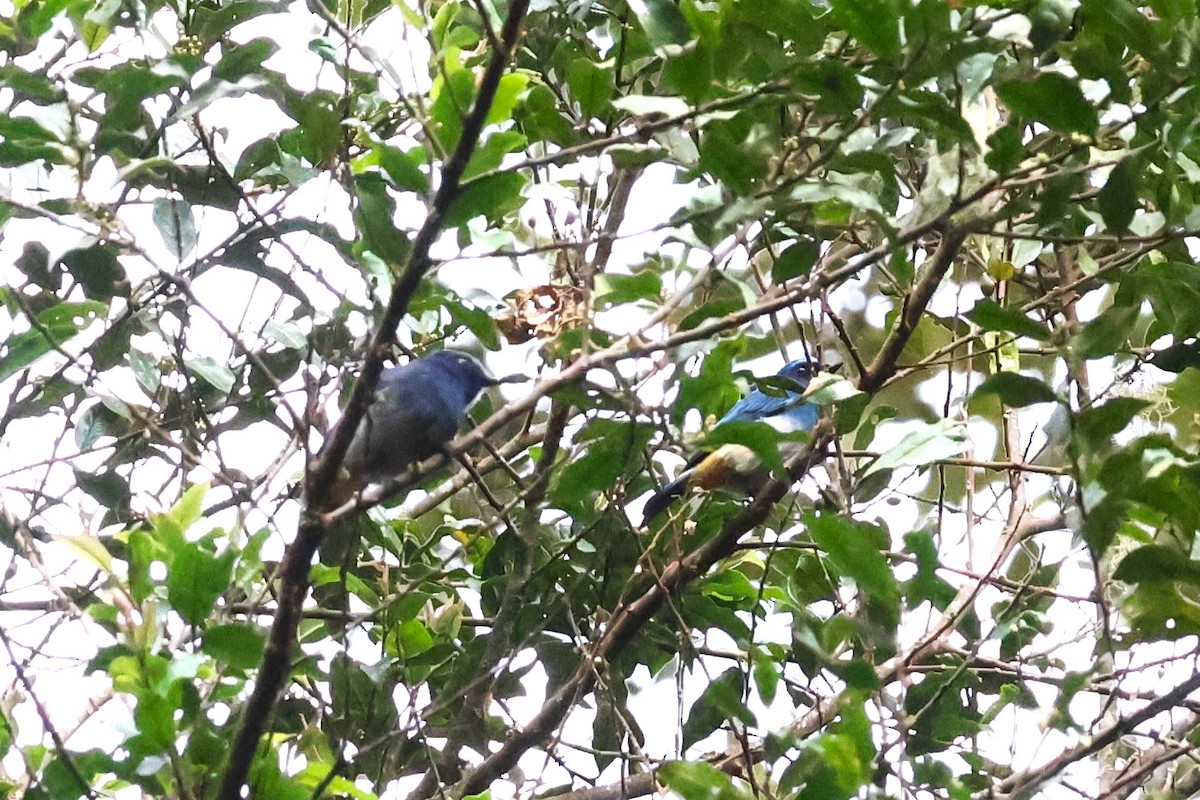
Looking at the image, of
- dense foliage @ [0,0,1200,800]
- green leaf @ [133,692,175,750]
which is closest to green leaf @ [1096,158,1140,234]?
dense foliage @ [0,0,1200,800]

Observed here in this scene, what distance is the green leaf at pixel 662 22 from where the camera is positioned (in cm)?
179

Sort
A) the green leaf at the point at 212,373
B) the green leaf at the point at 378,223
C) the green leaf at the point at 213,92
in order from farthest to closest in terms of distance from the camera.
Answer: the green leaf at the point at 212,373, the green leaf at the point at 213,92, the green leaf at the point at 378,223

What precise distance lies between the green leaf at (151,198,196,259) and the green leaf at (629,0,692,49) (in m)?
1.00

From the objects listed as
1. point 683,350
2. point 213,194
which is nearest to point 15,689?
point 213,194

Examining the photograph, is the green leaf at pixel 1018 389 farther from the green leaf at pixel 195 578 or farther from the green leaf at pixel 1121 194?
the green leaf at pixel 195 578

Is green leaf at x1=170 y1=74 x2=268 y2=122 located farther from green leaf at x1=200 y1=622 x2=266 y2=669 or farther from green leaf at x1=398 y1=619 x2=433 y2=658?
green leaf at x1=398 y1=619 x2=433 y2=658

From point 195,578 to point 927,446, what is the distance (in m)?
1.11

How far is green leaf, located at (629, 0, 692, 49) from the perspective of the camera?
5.88 feet

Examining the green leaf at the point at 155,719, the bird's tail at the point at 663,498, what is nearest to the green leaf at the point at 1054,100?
the green leaf at the point at 155,719

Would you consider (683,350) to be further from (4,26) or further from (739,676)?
(4,26)

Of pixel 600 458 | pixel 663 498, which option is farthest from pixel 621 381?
pixel 663 498

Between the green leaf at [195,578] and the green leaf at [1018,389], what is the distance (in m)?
1.10

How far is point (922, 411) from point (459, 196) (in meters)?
2.24

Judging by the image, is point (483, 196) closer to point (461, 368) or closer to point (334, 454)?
point (334, 454)
